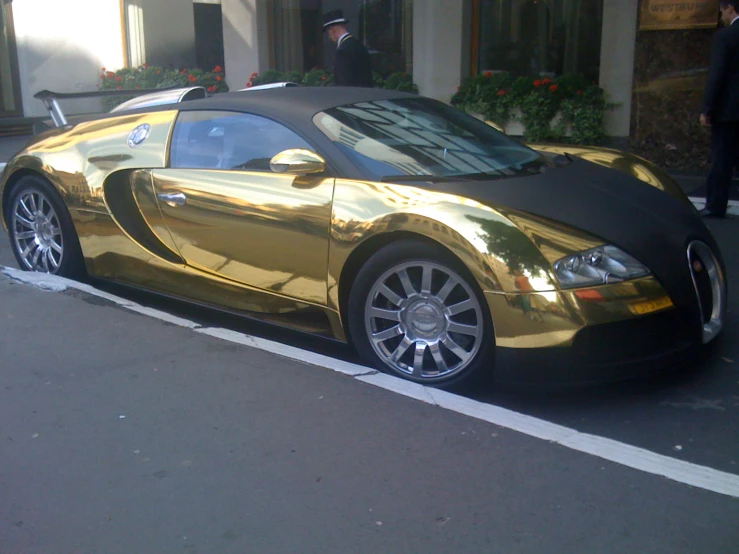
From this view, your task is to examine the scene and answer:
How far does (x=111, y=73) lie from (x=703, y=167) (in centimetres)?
1066

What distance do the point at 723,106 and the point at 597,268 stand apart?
A: 4.58 m

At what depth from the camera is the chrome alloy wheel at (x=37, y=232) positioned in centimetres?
591

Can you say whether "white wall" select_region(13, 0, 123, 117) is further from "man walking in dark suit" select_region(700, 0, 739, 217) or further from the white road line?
the white road line

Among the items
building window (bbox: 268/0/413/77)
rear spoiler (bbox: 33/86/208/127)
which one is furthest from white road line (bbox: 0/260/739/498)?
building window (bbox: 268/0/413/77)

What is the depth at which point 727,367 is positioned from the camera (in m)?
4.47

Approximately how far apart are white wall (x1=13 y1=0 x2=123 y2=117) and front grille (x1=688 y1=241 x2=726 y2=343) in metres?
13.9

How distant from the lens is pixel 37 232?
6062 mm

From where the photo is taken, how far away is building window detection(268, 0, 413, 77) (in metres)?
13.0

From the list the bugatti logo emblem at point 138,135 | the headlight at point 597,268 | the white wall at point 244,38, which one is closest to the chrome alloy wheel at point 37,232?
the bugatti logo emblem at point 138,135

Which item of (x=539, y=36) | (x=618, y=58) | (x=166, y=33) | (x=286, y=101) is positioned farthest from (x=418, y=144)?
(x=166, y=33)

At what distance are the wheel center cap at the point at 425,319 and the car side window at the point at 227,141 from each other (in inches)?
41.1

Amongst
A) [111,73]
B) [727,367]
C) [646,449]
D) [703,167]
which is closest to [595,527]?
[646,449]

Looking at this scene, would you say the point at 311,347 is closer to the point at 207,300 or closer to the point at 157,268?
the point at 207,300

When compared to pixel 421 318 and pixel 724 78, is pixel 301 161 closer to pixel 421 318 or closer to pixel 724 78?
pixel 421 318
